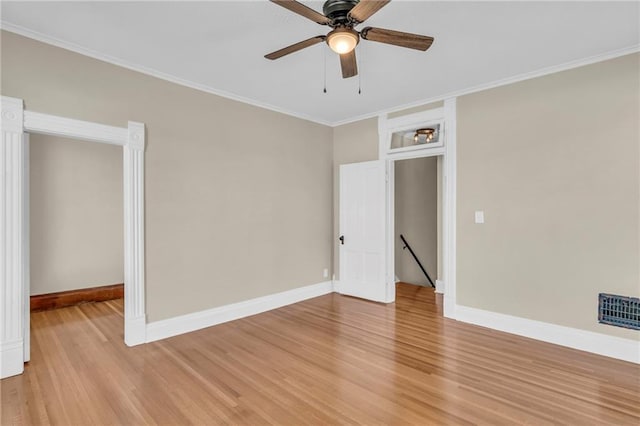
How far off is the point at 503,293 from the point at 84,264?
6.12 metres

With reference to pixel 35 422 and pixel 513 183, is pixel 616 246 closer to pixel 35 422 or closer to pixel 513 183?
pixel 513 183

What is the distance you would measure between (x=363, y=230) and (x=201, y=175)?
257 cm

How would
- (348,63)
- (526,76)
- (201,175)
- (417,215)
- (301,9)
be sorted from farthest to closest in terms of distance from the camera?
(417,215) < (201,175) < (526,76) < (348,63) < (301,9)

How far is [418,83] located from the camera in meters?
3.89

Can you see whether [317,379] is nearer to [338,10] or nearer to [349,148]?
[338,10]

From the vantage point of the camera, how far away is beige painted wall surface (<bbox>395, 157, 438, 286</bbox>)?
622 centimetres

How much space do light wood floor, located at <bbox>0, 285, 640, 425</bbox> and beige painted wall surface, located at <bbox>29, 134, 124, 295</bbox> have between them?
1.25 metres

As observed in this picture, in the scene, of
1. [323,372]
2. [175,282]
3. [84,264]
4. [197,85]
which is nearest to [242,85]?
[197,85]

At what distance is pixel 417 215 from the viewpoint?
6.36m

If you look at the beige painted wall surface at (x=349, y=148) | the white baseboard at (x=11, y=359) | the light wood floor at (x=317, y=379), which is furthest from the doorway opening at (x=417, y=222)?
the white baseboard at (x=11, y=359)

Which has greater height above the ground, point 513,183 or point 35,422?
point 513,183

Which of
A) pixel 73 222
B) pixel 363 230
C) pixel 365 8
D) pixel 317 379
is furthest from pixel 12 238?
pixel 363 230

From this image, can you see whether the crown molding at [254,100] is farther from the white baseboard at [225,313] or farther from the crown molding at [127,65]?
the white baseboard at [225,313]

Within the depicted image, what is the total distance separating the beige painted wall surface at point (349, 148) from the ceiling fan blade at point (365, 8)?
9.93 feet
